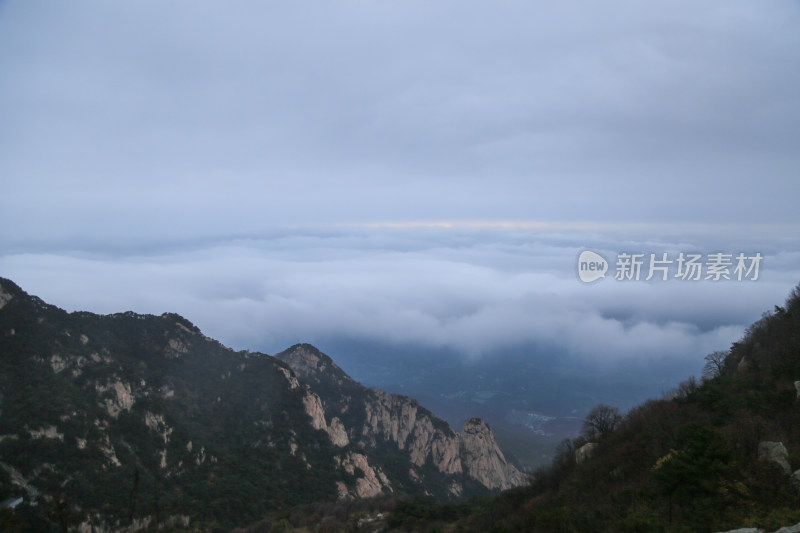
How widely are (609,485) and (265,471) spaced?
66127 mm

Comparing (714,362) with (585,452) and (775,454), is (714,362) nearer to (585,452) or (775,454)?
(585,452)

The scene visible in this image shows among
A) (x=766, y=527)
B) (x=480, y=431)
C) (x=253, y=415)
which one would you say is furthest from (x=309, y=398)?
(x=766, y=527)

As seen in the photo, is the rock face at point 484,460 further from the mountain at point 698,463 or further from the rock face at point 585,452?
the rock face at point 585,452

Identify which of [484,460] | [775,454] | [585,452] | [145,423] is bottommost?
[484,460]

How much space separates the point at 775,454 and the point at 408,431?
121907mm

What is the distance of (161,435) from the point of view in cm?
7300

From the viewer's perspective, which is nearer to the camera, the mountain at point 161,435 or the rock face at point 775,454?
the rock face at point 775,454

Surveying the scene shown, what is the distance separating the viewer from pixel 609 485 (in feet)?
108

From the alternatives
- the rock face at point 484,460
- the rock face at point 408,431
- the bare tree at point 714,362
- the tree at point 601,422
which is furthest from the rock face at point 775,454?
the rock face at point 484,460

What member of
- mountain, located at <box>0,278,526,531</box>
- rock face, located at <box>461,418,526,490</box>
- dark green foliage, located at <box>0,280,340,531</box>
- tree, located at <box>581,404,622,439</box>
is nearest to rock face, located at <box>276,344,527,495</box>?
rock face, located at <box>461,418,526,490</box>

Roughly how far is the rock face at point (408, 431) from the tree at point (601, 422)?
85.0 m

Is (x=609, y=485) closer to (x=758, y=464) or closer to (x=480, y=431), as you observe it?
(x=758, y=464)

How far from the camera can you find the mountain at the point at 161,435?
2125 inches

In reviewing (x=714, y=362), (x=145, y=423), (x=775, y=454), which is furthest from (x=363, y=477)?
(x=775, y=454)
